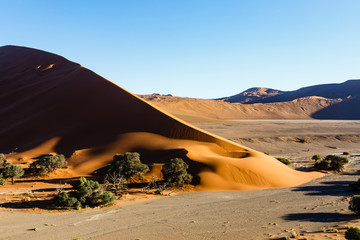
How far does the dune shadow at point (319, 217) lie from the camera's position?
11749 millimetres

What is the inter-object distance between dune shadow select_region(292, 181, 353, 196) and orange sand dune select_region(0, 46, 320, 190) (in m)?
1.85

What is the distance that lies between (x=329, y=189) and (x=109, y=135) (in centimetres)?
2334

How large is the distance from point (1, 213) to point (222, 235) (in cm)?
1174

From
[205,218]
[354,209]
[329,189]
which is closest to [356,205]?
[354,209]

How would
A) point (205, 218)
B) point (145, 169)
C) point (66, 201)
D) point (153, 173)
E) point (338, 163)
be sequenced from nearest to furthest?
point (205, 218)
point (66, 201)
point (145, 169)
point (153, 173)
point (338, 163)

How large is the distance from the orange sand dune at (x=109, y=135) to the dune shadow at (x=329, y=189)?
6.08 feet

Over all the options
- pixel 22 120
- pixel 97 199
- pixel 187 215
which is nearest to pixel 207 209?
pixel 187 215

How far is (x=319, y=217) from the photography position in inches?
480

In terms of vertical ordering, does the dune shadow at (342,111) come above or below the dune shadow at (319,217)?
above

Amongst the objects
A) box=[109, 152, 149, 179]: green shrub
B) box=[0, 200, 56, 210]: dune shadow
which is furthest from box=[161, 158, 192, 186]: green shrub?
box=[0, 200, 56, 210]: dune shadow

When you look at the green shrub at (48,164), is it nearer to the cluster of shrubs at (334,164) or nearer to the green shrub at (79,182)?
the green shrub at (79,182)

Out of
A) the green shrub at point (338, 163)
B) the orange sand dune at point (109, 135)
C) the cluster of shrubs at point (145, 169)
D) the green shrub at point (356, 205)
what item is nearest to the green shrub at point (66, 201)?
the cluster of shrubs at point (145, 169)

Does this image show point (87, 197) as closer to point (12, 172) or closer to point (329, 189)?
point (12, 172)

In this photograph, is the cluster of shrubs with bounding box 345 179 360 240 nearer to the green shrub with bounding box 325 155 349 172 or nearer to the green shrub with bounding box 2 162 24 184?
the green shrub with bounding box 325 155 349 172
